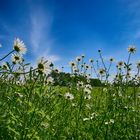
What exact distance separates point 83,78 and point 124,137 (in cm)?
310

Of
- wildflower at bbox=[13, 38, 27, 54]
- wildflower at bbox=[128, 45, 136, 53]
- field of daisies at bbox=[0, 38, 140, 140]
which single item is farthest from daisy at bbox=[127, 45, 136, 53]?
wildflower at bbox=[13, 38, 27, 54]

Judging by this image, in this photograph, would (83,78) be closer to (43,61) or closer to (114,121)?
(114,121)

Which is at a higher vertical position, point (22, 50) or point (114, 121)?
point (22, 50)

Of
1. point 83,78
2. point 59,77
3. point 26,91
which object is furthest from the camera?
point 83,78

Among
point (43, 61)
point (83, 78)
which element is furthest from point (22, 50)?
point (83, 78)

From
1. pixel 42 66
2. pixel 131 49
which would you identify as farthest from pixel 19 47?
pixel 131 49

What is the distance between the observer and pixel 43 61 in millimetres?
4023

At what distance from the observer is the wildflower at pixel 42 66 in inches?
152

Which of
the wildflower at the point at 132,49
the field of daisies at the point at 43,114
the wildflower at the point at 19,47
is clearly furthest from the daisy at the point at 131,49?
the wildflower at the point at 19,47

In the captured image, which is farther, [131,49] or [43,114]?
[131,49]

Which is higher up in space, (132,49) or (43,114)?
(132,49)

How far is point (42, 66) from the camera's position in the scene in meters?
3.92

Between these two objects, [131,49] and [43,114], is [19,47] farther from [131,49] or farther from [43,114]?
[131,49]

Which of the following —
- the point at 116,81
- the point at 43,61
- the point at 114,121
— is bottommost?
the point at 114,121
